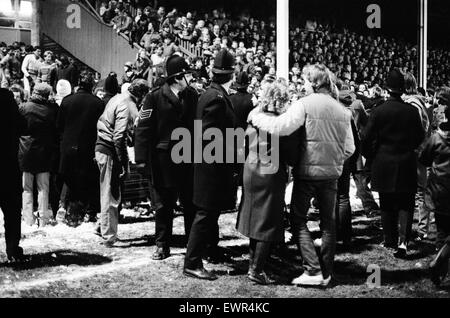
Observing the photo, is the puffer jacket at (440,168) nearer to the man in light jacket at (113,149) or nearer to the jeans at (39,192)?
the man in light jacket at (113,149)

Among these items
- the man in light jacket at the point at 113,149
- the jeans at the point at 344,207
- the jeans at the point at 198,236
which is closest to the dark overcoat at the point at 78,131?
the man in light jacket at the point at 113,149

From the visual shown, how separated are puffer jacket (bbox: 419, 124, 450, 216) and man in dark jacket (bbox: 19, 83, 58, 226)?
4.81 m

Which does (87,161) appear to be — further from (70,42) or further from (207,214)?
(70,42)

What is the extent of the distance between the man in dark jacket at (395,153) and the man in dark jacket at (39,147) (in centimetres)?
407

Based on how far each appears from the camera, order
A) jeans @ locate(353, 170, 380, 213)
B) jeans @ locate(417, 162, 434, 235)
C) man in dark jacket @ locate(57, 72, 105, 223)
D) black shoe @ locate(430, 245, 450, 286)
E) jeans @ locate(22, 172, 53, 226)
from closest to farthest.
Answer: black shoe @ locate(430, 245, 450, 286) < jeans @ locate(417, 162, 434, 235) < man in dark jacket @ locate(57, 72, 105, 223) < jeans @ locate(22, 172, 53, 226) < jeans @ locate(353, 170, 380, 213)

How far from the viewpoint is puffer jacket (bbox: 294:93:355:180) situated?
19.7 ft

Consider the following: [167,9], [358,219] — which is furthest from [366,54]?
[358,219]

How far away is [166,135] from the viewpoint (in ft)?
22.5

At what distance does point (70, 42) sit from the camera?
2188 cm

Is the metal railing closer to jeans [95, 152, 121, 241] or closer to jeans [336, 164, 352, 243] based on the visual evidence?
jeans [95, 152, 121, 241]

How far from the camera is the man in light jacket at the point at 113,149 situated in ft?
25.3

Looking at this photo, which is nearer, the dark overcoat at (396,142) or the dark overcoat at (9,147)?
the dark overcoat at (9,147)

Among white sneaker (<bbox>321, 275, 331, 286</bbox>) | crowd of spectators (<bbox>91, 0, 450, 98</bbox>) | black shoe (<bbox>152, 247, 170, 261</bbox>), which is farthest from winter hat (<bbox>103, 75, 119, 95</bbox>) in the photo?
crowd of spectators (<bbox>91, 0, 450, 98</bbox>)
